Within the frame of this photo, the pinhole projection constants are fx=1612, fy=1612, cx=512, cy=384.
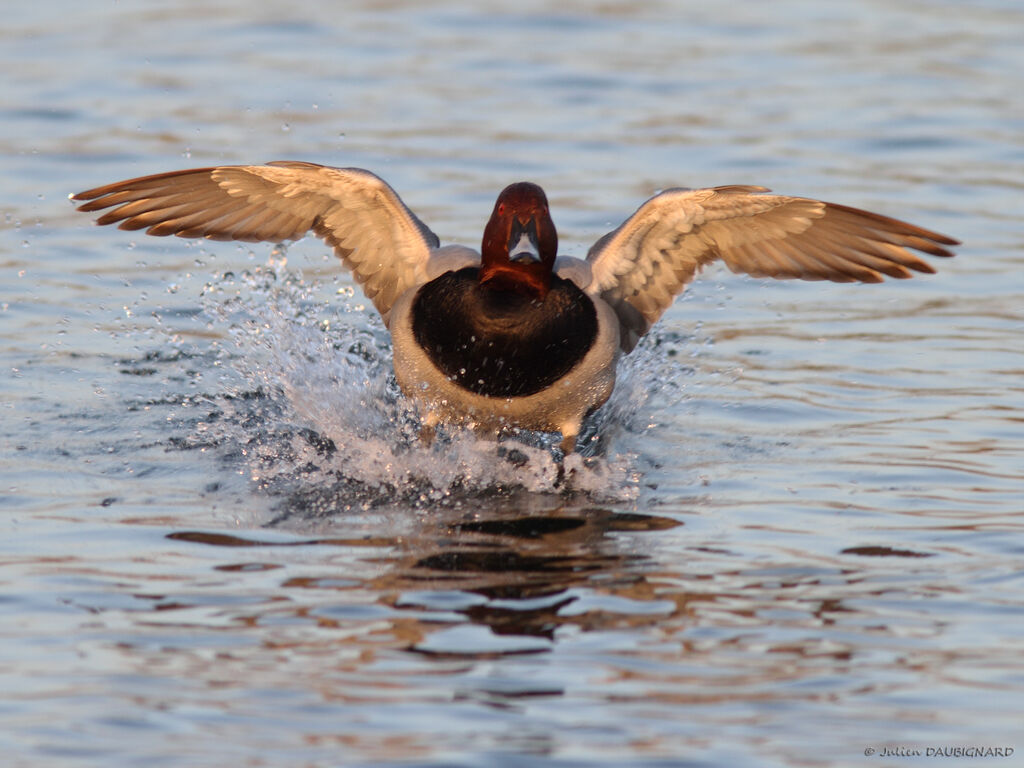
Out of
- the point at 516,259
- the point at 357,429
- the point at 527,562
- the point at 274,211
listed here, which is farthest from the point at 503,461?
the point at 274,211

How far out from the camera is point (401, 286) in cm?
799

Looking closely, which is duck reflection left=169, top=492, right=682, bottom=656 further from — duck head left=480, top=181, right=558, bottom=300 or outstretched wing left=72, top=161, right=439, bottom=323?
outstretched wing left=72, top=161, right=439, bottom=323

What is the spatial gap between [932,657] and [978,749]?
63 cm

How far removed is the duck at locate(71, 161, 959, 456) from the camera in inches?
282

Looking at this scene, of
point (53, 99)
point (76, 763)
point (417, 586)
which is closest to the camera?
point (76, 763)

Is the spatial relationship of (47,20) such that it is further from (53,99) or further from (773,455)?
(773,455)

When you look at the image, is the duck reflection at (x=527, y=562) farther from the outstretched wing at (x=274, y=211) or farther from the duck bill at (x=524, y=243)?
the outstretched wing at (x=274, y=211)

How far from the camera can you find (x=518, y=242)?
705cm

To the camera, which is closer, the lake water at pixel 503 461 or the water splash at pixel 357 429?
the lake water at pixel 503 461

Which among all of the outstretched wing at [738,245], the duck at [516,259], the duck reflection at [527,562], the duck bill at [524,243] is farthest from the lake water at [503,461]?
the duck bill at [524,243]

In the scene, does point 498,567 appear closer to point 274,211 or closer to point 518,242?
point 518,242

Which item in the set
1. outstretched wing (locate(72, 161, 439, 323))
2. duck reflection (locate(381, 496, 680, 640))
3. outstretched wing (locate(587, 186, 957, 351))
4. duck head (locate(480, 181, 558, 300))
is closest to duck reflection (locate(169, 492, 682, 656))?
duck reflection (locate(381, 496, 680, 640))

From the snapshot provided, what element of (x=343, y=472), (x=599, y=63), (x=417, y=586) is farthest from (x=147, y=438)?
(x=599, y=63)

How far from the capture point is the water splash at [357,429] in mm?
7070
